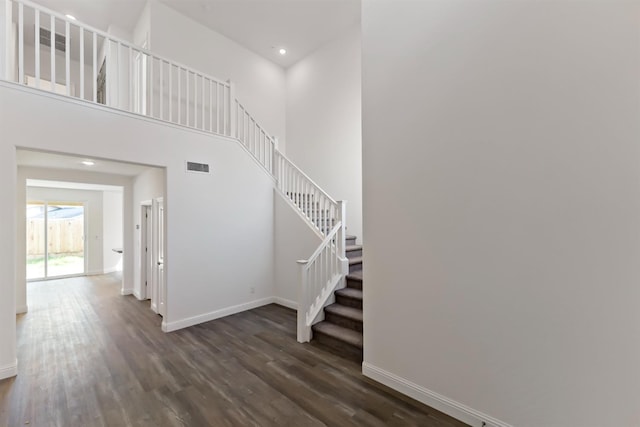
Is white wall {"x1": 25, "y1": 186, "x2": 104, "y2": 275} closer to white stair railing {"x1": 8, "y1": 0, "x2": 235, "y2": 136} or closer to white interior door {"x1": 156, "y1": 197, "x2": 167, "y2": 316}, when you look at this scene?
white stair railing {"x1": 8, "y1": 0, "x2": 235, "y2": 136}

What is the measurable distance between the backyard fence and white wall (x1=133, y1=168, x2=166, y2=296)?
3.82 metres

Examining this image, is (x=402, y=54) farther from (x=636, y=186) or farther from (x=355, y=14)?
(x=355, y=14)

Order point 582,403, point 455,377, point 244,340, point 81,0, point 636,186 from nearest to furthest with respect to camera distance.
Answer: point 636,186, point 582,403, point 455,377, point 244,340, point 81,0

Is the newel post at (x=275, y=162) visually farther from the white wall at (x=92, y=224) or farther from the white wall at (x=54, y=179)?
the white wall at (x=92, y=224)

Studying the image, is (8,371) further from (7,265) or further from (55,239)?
(55,239)

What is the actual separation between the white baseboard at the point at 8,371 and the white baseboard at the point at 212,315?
1.43m

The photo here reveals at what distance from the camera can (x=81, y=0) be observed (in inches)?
201

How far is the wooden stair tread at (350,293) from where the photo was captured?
371 cm

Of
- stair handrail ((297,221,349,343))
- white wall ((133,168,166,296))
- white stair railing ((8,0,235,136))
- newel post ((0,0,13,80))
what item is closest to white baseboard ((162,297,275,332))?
stair handrail ((297,221,349,343))

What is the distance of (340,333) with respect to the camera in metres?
3.34

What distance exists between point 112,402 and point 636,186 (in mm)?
4106

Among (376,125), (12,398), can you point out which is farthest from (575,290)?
(12,398)

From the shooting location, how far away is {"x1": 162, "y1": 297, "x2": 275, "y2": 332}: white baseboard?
389 centimetres

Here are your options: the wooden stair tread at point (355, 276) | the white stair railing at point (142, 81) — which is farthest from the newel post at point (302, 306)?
the white stair railing at point (142, 81)
